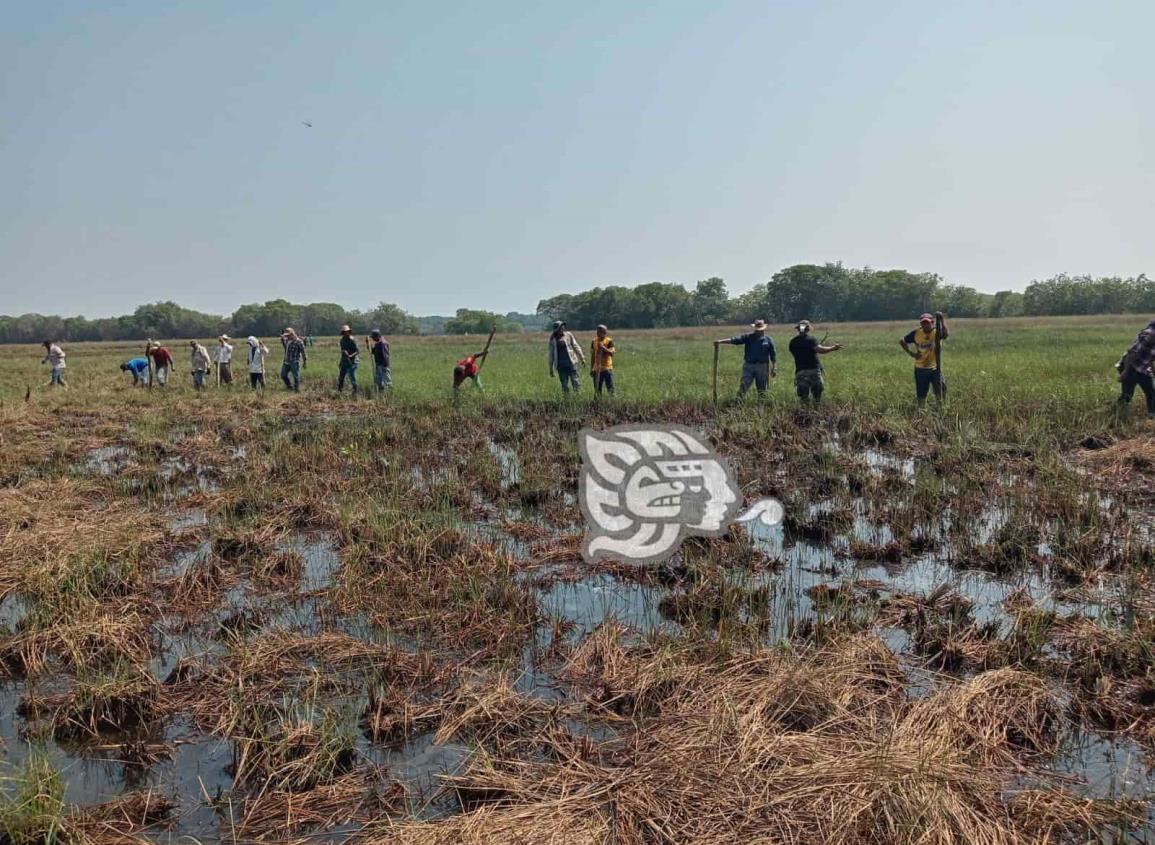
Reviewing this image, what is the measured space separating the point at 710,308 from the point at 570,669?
80.4m

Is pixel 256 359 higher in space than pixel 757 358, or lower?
higher

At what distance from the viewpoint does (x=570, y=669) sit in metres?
3.84

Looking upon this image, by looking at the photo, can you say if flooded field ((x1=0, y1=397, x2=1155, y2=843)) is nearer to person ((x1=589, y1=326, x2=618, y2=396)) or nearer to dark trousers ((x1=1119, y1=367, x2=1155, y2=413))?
dark trousers ((x1=1119, y1=367, x2=1155, y2=413))

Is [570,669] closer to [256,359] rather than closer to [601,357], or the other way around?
[601,357]

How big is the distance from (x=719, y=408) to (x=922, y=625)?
7.63m

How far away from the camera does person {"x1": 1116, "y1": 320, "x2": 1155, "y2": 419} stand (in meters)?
9.17

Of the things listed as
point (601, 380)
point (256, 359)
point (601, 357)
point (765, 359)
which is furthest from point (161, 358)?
point (765, 359)

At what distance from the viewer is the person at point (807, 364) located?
11434mm

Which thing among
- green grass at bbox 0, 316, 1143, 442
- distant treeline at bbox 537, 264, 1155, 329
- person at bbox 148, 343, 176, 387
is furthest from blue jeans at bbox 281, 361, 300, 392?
distant treeline at bbox 537, 264, 1155, 329

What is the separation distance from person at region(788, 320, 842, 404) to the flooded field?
14.7ft

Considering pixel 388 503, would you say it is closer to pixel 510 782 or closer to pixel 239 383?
pixel 510 782

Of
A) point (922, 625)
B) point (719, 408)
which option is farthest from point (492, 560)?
point (719, 408)

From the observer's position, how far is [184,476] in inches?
338

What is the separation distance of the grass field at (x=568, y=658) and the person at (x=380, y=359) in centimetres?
658
